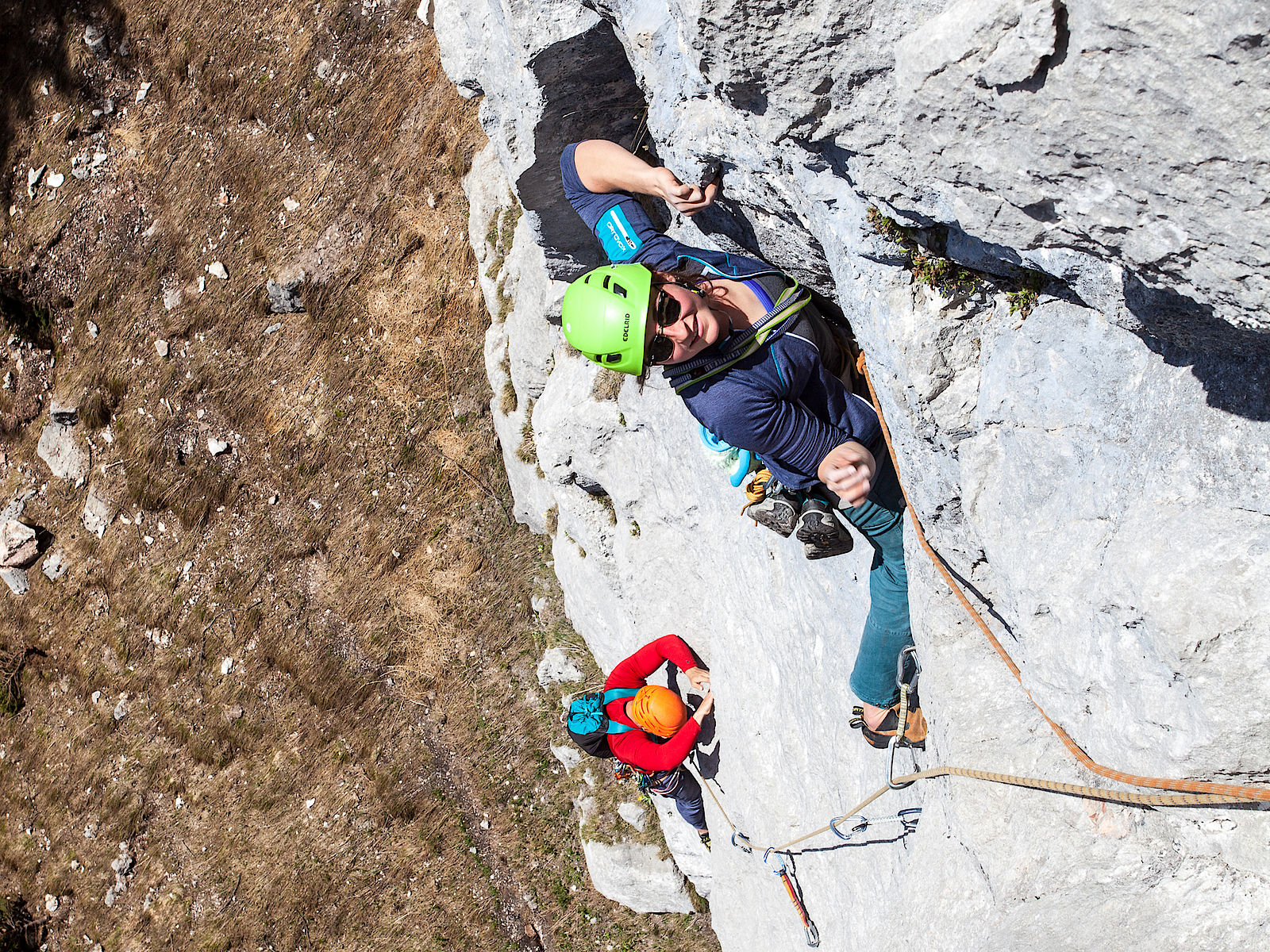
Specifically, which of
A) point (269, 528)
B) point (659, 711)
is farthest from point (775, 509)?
point (269, 528)

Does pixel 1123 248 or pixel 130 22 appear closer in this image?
pixel 1123 248

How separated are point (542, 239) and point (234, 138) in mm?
5964

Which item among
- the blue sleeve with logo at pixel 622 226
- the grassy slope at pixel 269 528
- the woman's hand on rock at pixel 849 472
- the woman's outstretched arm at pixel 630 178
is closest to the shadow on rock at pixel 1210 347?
the woman's hand on rock at pixel 849 472

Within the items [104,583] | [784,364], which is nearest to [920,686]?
[784,364]

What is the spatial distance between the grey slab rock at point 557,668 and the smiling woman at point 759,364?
448cm

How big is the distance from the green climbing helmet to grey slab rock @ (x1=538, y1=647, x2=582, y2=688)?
17.3 ft

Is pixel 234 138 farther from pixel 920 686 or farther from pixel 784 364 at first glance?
pixel 920 686

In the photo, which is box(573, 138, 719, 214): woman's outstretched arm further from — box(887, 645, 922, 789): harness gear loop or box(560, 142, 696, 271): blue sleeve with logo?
box(887, 645, 922, 789): harness gear loop

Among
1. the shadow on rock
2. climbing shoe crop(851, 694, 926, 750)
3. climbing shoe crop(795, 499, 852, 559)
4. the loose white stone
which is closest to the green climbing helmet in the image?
climbing shoe crop(795, 499, 852, 559)

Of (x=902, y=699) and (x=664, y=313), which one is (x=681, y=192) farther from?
(x=902, y=699)

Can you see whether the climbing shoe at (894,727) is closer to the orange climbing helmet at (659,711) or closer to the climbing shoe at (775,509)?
the climbing shoe at (775,509)

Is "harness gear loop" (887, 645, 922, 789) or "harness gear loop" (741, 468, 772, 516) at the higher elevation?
"harness gear loop" (741, 468, 772, 516)

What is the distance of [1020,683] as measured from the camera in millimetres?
3689

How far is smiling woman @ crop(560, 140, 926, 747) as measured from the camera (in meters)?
4.18
